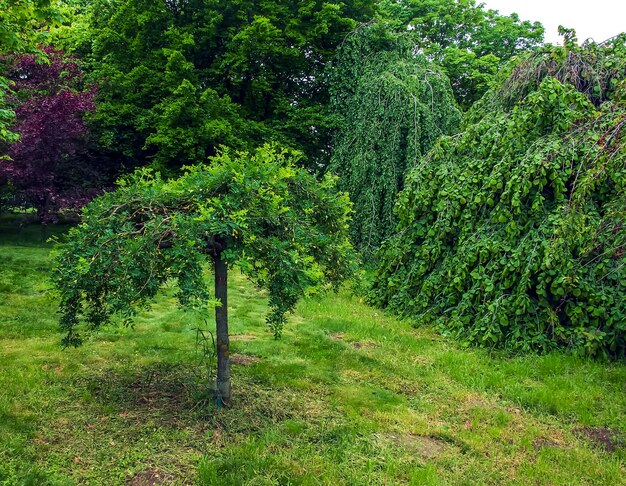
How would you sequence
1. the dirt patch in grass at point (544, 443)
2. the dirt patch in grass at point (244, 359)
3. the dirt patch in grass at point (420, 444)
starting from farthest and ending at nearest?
the dirt patch in grass at point (244, 359), the dirt patch in grass at point (544, 443), the dirt patch in grass at point (420, 444)

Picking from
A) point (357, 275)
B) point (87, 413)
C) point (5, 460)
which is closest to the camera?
point (5, 460)

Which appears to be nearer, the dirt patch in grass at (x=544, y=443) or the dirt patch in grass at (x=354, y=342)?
the dirt patch in grass at (x=544, y=443)

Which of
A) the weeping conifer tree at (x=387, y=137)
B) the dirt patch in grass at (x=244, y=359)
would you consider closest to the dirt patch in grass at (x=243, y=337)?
the dirt patch in grass at (x=244, y=359)

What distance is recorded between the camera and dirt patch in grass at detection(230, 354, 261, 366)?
16.5 ft

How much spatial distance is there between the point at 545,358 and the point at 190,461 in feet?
12.8

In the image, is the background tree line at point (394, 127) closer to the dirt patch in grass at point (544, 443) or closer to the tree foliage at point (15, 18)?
the tree foliage at point (15, 18)

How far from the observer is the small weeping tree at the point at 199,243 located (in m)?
3.15

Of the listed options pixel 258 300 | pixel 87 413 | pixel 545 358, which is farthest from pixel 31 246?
pixel 545 358

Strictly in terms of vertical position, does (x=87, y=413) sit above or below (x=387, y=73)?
below

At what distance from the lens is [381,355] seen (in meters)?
5.44

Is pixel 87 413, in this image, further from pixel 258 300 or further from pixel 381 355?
pixel 258 300

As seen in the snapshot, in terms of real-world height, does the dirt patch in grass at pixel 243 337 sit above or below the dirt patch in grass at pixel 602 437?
above

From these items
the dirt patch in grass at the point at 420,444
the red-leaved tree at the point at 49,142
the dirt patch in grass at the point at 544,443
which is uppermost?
the red-leaved tree at the point at 49,142

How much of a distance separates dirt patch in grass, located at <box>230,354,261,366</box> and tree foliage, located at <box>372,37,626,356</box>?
254 centimetres
